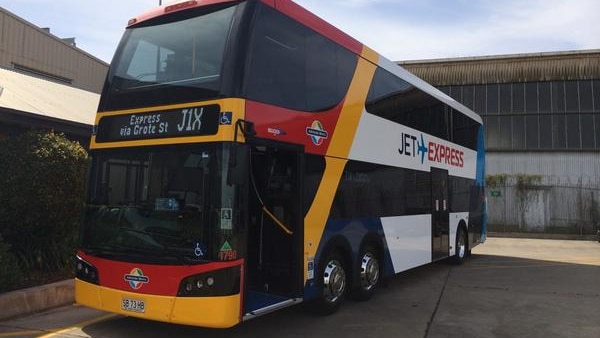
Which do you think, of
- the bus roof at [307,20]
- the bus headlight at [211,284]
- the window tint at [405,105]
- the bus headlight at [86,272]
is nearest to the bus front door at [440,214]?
the window tint at [405,105]

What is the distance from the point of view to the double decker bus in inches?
221

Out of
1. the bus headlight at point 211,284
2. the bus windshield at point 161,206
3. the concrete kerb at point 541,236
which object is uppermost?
Result: the bus windshield at point 161,206

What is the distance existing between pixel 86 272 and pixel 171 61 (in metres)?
2.72

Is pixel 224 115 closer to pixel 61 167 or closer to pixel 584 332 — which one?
pixel 61 167

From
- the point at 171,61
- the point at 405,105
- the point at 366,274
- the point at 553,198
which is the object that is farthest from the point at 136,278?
the point at 553,198

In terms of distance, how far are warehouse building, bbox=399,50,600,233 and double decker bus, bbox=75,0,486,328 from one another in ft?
62.9

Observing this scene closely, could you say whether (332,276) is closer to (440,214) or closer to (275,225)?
(275,225)

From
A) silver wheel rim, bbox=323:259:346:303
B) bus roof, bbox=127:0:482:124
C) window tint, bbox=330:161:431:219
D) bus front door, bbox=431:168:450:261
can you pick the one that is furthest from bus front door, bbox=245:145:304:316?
bus front door, bbox=431:168:450:261

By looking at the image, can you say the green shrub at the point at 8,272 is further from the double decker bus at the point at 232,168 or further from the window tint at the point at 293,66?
the window tint at the point at 293,66

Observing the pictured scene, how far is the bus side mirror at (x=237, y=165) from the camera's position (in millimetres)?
5562

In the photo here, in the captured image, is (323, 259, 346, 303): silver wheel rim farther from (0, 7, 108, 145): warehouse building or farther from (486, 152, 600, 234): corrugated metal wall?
(486, 152, 600, 234): corrugated metal wall

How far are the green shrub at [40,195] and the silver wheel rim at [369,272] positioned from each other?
16.0 ft

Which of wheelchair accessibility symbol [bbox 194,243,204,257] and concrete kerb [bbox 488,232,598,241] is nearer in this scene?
wheelchair accessibility symbol [bbox 194,243,204,257]

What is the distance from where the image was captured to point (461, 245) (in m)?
13.8
